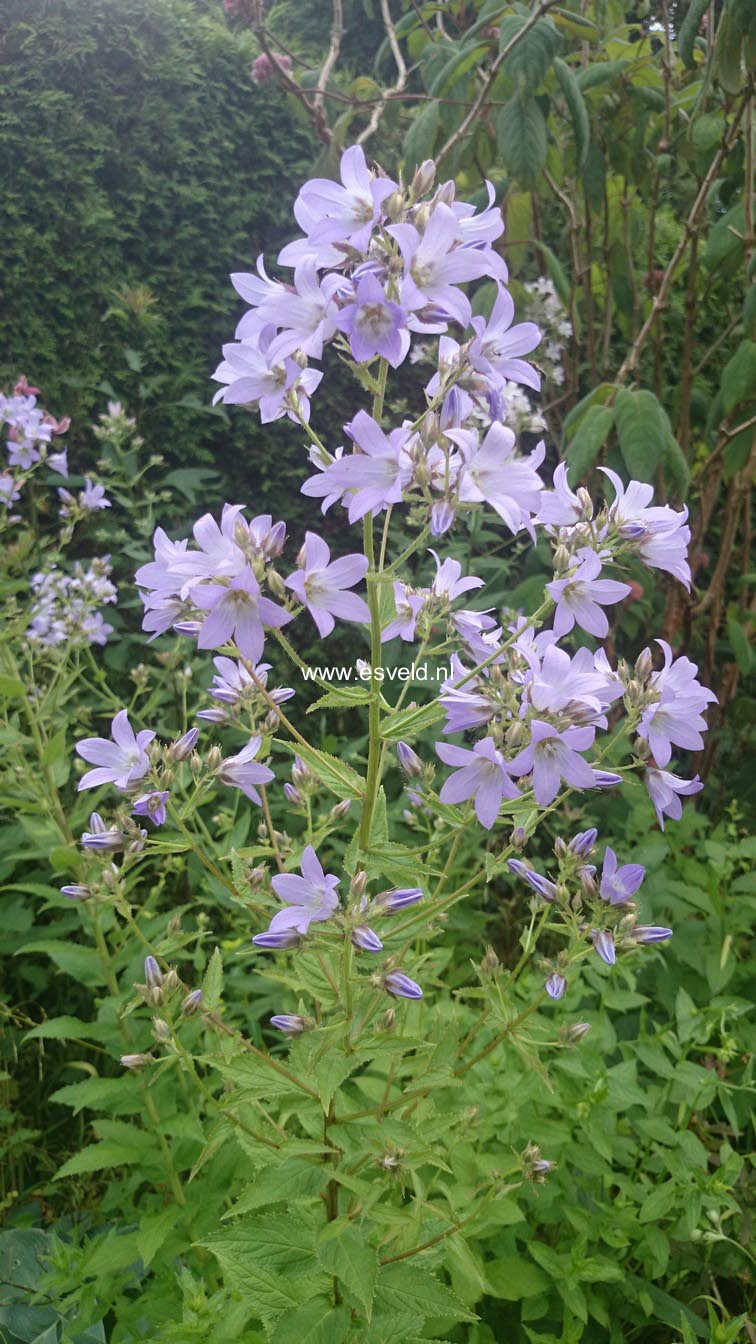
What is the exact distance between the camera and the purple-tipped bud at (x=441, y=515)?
109 cm

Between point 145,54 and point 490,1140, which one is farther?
point 145,54

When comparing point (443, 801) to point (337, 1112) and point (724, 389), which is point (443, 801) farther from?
point (724, 389)

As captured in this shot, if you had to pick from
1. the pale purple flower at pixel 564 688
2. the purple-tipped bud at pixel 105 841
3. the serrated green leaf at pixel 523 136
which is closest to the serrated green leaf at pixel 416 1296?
the purple-tipped bud at pixel 105 841

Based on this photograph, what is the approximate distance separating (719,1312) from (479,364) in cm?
216

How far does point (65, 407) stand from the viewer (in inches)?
170

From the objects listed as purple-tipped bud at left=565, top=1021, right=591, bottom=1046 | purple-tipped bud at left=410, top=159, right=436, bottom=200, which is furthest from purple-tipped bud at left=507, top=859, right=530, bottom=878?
purple-tipped bud at left=410, top=159, right=436, bottom=200

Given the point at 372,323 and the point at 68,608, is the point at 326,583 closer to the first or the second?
the point at 372,323

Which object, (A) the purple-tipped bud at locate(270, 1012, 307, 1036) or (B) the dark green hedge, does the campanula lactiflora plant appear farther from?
(B) the dark green hedge

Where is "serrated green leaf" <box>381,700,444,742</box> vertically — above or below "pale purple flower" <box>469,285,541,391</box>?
below

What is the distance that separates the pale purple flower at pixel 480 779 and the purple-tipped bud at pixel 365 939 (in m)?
0.19

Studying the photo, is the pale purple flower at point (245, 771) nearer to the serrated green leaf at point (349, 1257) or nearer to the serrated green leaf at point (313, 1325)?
the serrated green leaf at point (349, 1257)

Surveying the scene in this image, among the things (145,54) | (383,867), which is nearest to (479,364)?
(383,867)

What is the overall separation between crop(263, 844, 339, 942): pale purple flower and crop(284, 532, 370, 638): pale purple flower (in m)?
0.29

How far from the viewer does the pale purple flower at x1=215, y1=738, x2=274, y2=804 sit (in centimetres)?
134
